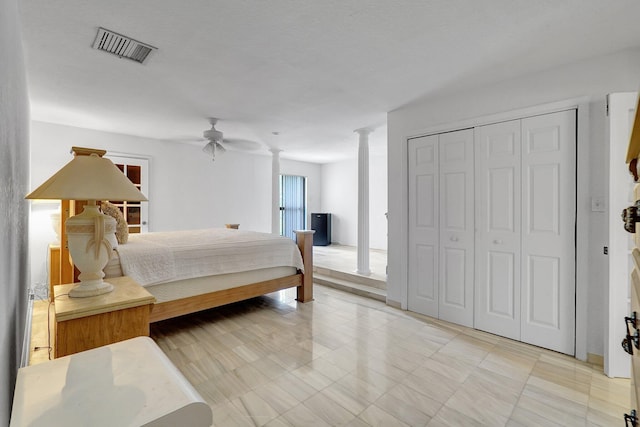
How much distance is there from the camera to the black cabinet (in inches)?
285

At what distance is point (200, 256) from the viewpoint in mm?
2666

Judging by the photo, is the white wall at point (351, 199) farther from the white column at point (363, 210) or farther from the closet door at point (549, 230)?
the closet door at point (549, 230)

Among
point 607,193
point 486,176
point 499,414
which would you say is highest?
point 486,176

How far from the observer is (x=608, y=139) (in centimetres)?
201

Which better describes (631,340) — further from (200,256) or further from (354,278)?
(354,278)

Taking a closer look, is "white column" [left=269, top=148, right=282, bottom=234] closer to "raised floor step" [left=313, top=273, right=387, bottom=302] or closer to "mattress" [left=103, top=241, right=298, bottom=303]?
"raised floor step" [left=313, top=273, right=387, bottom=302]

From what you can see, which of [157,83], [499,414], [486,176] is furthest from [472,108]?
[157,83]

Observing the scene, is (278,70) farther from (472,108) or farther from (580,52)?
(580,52)

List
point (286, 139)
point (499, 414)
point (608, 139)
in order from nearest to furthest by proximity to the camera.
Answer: point (499, 414)
point (608, 139)
point (286, 139)

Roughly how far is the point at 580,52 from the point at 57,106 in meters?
5.01

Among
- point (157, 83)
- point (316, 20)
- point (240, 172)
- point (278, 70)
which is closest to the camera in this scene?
point (316, 20)

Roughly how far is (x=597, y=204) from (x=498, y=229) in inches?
27.1

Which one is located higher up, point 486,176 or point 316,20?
point 316,20

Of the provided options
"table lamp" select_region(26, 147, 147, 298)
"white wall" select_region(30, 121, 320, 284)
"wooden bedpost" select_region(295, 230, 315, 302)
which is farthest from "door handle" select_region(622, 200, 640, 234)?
"white wall" select_region(30, 121, 320, 284)
